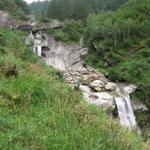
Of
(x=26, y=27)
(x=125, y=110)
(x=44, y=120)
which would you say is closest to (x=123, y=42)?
(x=26, y=27)

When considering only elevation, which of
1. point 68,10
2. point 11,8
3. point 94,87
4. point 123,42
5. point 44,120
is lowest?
point 94,87

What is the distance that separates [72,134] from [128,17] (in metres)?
64.5

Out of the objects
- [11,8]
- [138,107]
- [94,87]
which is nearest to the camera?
[94,87]

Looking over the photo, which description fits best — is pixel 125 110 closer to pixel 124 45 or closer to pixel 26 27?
pixel 124 45

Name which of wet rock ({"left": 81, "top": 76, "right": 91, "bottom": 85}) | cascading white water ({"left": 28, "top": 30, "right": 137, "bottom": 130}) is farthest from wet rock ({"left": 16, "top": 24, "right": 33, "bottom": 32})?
wet rock ({"left": 81, "top": 76, "right": 91, "bottom": 85})

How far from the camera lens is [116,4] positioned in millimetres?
117375

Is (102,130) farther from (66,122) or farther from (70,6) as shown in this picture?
(70,6)

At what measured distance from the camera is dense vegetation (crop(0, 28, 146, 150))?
568 cm

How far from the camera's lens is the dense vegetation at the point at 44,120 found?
5684 millimetres

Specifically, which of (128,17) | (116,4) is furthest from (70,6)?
(128,17)

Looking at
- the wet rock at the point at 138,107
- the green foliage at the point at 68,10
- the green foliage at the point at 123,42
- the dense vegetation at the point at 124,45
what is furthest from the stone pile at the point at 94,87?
the green foliage at the point at 68,10

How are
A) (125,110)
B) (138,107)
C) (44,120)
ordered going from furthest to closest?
1. (138,107)
2. (125,110)
3. (44,120)

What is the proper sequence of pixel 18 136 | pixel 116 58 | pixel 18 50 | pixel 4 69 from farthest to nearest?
pixel 116 58 → pixel 18 50 → pixel 4 69 → pixel 18 136

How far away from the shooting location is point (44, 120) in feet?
20.8
